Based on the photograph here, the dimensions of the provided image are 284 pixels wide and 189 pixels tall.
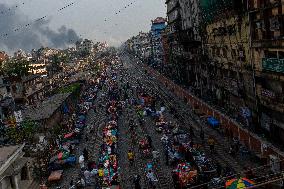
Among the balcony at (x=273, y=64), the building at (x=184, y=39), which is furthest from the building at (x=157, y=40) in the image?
the balcony at (x=273, y=64)

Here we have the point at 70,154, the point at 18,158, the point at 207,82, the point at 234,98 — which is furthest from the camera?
the point at 207,82

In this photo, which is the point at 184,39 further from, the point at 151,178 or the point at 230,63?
Result: the point at 151,178

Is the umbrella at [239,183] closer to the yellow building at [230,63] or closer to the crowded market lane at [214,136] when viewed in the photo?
the crowded market lane at [214,136]

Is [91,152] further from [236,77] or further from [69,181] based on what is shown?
[236,77]

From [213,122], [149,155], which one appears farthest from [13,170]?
[213,122]

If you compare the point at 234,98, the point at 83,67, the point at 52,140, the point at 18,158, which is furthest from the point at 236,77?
the point at 83,67

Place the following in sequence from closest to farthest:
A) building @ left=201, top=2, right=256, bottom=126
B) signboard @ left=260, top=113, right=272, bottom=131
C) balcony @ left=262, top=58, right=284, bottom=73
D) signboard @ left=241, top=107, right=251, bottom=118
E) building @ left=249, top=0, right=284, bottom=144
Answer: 1. balcony @ left=262, top=58, right=284, bottom=73
2. building @ left=249, top=0, right=284, bottom=144
3. signboard @ left=260, top=113, right=272, bottom=131
4. signboard @ left=241, top=107, right=251, bottom=118
5. building @ left=201, top=2, right=256, bottom=126

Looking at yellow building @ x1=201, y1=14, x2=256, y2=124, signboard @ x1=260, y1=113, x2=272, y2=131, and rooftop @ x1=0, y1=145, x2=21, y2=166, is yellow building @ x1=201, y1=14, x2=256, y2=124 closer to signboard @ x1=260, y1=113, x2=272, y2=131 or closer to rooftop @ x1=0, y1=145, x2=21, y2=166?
signboard @ x1=260, y1=113, x2=272, y2=131

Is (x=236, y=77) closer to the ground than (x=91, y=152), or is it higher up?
higher up

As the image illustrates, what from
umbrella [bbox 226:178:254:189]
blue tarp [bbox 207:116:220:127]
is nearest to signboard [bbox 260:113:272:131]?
blue tarp [bbox 207:116:220:127]
